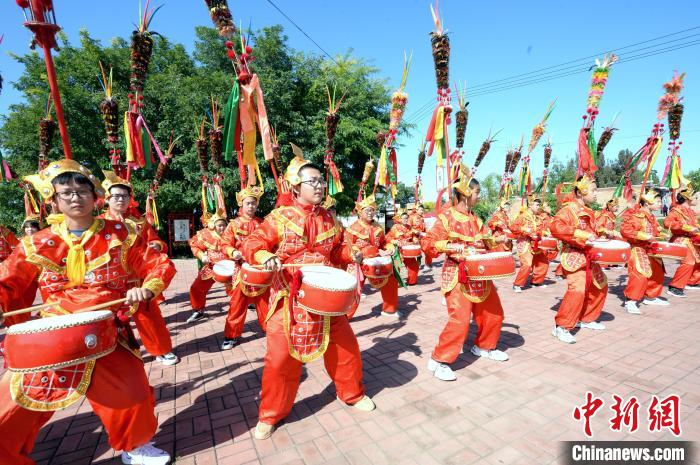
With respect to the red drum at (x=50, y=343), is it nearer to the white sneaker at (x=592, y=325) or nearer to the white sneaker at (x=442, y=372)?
the white sneaker at (x=442, y=372)

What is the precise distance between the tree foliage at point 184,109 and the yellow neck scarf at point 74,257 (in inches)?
481

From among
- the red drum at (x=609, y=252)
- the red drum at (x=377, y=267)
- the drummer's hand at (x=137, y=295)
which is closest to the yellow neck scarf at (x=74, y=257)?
the drummer's hand at (x=137, y=295)

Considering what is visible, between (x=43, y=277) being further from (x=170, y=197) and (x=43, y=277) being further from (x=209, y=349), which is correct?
(x=170, y=197)

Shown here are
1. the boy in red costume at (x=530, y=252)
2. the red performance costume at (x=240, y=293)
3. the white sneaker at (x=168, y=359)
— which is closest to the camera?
the white sneaker at (x=168, y=359)

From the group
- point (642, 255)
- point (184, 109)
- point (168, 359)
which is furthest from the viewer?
point (184, 109)

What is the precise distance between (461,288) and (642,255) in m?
5.13

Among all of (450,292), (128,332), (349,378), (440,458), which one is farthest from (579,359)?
(128,332)

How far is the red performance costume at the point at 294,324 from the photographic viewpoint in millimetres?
2811

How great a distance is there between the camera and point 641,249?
659cm

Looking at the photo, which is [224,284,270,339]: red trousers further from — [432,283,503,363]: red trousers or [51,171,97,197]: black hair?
[51,171,97,197]: black hair

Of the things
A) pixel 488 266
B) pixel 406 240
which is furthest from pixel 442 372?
pixel 406 240

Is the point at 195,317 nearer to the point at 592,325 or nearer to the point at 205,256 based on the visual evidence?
the point at 205,256

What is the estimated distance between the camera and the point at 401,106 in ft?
21.8

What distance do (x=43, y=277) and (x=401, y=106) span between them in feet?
19.6
